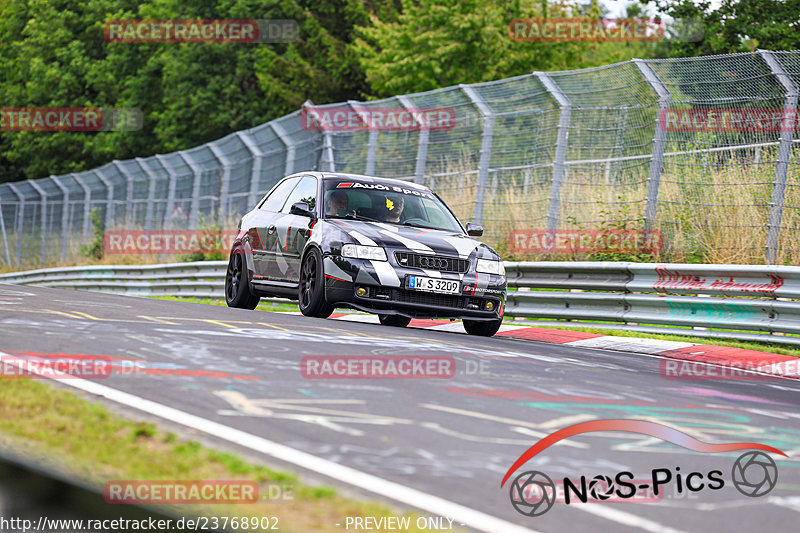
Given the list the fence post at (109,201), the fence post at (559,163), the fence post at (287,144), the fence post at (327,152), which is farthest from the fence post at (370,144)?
the fence post at (109,201)

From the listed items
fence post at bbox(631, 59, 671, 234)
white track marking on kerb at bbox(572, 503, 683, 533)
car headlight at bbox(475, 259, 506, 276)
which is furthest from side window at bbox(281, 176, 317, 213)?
white track marking on kerb at bbox(572, 503, 683, 533)

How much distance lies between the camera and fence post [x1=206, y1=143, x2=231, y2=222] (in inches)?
920

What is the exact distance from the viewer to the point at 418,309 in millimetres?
10938

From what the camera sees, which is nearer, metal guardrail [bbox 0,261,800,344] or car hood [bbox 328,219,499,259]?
car hood [bbox 328,219,499,259]

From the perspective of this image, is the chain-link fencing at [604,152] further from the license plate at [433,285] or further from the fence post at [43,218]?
the fence post at [43,218]

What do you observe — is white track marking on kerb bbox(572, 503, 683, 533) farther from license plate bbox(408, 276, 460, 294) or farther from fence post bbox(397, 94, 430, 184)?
fence post bbox(397, 94, 430, 184)

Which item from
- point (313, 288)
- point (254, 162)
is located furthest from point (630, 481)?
point (254, 162)

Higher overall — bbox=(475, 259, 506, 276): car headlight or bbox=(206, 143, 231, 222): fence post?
bbox=(206, 143, 231, 222): fence post

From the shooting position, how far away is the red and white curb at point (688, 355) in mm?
9156

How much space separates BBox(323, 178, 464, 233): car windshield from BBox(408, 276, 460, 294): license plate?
1.38 m

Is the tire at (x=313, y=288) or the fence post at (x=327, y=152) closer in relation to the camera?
the tire at (x=313, y=288)

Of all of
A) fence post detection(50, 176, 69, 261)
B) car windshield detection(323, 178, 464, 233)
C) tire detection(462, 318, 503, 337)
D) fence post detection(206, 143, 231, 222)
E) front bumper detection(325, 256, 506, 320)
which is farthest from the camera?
fence post detection(50, 176, 69, 261)

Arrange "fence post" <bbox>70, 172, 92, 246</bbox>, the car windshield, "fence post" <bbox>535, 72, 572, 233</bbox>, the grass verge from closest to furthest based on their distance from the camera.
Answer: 1. the grass verge
2. the car windshield
3. "fence post" <bbox>535, 72, 572, 233</bbox>
4. "fence post" <bbox>70, 172, 92, 246</bbox>

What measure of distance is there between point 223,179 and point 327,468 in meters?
20.4
